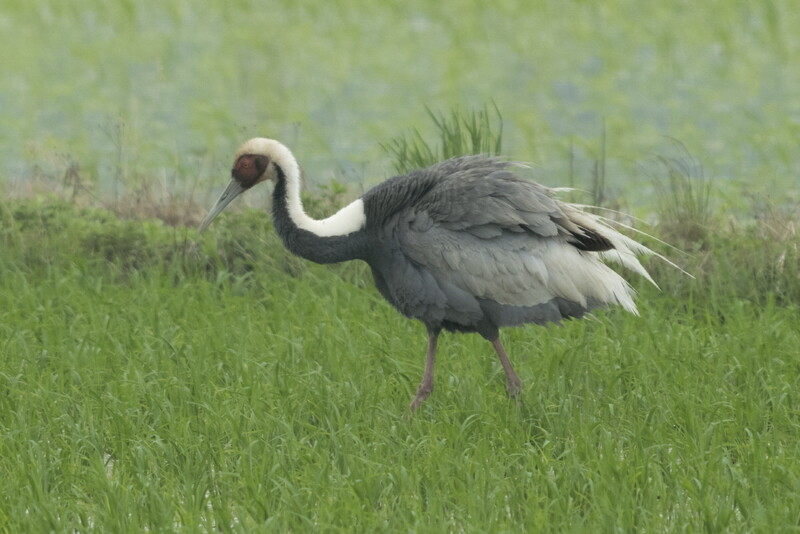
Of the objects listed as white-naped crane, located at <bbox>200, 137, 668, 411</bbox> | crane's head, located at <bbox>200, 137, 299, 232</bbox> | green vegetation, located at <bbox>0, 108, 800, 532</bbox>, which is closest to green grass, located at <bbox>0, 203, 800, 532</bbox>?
green vegetation, located at <bbox>0, 108, 800, 532</bbox>

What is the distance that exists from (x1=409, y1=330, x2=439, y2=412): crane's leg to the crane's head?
102cm

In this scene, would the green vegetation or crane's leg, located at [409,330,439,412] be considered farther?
crane's leg, located at [409,330,439,412]

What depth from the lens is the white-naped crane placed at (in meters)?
5.72

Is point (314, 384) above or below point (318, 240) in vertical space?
below

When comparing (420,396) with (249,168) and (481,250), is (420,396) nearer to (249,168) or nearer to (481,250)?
(481,250)

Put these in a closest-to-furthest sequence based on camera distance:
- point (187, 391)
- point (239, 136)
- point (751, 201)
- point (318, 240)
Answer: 1. point (187, 391)
2. point (318, 240)
3. point (751, 201)
4. point (239, 136)

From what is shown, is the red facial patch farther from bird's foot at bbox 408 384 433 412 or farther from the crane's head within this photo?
bird's foot at bbox 408 384 433 412

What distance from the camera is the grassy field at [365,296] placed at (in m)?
4.71

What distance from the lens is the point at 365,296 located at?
23.9 feet

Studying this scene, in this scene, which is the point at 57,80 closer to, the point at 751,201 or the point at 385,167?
the point at 385,167

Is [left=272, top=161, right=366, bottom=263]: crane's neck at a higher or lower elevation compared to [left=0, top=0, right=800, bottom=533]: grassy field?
higher

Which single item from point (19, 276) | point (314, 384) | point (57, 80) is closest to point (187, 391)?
point (314, 384)

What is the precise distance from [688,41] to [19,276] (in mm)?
7679

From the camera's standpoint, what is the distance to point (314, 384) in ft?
19.1
